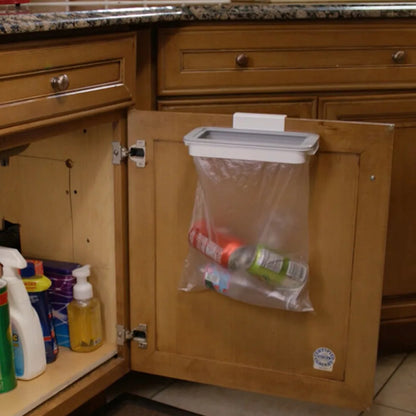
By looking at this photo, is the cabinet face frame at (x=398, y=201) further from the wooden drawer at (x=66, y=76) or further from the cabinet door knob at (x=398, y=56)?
the wooden drawer at (x=66, y=76)

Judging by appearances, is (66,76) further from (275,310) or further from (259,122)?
(275,310)

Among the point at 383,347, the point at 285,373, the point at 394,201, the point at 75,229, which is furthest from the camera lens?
the point at 383,347

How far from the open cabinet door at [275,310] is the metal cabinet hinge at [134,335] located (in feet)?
0.05

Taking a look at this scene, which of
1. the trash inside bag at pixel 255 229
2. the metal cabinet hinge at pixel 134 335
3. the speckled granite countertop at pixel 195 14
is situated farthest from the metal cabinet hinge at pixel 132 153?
the metal cabinet hinge at pixel 134 335

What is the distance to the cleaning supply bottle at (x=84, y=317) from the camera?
1549mm

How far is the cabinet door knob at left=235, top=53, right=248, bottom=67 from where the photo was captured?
1.58 meters

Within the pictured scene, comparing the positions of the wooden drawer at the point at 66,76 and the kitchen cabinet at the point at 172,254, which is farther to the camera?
the kitchen cabinet at the point at 172,254

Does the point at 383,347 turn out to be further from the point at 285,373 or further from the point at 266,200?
the point at 266,200

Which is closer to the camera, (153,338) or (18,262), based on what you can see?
(18,262)

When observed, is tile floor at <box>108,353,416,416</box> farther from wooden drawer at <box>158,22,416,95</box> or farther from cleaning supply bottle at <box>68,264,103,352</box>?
wooden drawer at <box>158,22,416,95</box>

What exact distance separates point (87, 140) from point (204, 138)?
311 mm

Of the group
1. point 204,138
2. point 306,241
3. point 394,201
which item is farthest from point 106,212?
point 394,201

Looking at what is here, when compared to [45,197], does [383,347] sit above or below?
below

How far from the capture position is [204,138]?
1.34 m
